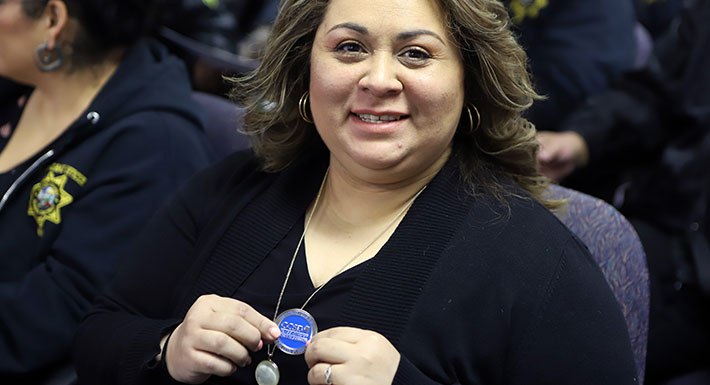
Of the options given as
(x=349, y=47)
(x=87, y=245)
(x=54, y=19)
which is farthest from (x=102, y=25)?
(x=349, y=47)

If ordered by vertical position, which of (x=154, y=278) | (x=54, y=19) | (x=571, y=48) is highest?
(x=54, y=19)

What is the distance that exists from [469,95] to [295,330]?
533 mm

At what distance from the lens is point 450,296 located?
141cm

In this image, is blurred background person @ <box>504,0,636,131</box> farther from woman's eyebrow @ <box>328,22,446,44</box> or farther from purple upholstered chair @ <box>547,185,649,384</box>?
woman's eyebrow @ <box>328,22,446,44</box>

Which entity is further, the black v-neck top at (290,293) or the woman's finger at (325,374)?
the black v-neck top at (290,293)

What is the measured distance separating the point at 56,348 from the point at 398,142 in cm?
92

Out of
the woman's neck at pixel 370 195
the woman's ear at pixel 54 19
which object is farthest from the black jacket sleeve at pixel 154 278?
the woman's ear at pixel 54 19

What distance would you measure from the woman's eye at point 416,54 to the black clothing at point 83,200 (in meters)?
0.79

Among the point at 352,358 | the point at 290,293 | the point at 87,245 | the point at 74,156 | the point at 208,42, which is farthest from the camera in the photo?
the point at 208,42

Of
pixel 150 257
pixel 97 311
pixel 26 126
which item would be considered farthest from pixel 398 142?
pixel 26 126

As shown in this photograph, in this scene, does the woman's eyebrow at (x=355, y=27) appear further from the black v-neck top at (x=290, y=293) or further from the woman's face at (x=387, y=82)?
the black v-neck top at (x=290, y=293)

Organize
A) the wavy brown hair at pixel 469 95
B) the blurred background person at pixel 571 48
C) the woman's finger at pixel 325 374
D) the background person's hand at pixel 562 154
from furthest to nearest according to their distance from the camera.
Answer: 1. the blurred background person at pixel 571 48
2. the background person's hand at pixel 562 154
3. the wavy brown hair at pixel 469 95
4. the woman's finger at pixel 325 374

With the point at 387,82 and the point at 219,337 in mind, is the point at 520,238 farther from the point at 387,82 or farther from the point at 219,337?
the point at 219,337

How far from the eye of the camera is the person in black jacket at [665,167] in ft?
6.80
